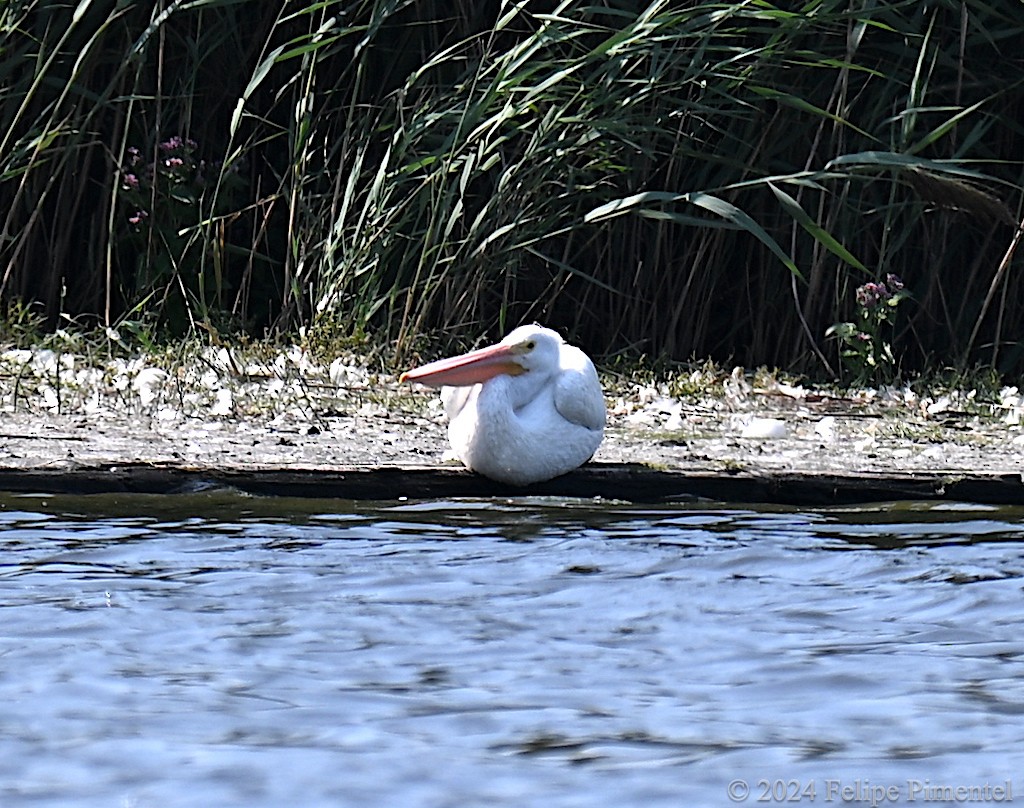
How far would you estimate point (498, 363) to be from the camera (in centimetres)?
505

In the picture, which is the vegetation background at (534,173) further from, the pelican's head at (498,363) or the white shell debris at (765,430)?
the pelican's head at (498,363)

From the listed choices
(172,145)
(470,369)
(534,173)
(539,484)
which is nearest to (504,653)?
(539,484)

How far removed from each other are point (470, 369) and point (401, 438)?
524 millimetres

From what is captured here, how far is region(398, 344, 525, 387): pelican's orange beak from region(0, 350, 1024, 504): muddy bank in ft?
0.71

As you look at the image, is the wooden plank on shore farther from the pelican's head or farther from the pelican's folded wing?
the pelican's head

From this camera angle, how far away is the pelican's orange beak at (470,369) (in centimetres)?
501

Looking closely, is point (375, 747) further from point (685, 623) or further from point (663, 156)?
point (663, 156)

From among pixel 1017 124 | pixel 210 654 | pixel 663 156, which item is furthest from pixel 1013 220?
pixel 210 654

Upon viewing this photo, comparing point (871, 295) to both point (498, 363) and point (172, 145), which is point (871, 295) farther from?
point (172, 145)

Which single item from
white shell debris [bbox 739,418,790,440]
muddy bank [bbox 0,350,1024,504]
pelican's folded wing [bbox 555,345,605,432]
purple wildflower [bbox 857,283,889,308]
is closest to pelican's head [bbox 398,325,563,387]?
pelican's folded wing [bbox 555,345,605,432]

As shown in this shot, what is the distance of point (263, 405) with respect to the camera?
18.9 feet

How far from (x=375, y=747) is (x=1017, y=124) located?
4549 mm

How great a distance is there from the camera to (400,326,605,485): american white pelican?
485 cm

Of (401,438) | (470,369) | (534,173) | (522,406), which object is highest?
(534,173)
